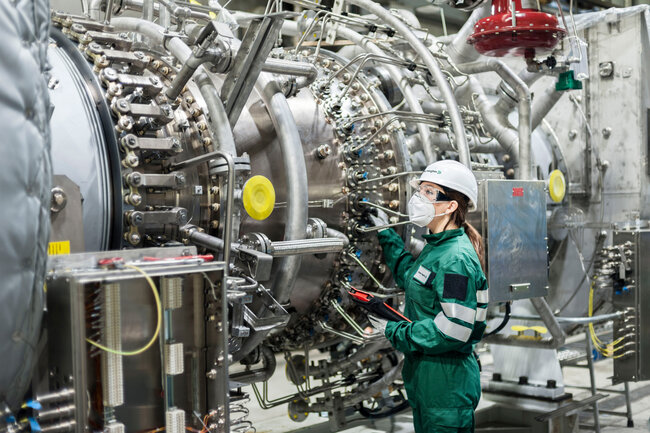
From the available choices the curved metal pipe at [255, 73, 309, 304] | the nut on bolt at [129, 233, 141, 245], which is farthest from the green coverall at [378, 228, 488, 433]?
the nut on bolt at [129, 233, 141, 245]

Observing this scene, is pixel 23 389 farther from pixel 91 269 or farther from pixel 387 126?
pixel 387 126

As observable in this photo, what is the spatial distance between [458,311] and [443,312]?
6 cm

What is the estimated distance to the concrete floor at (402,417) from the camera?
4145 mm

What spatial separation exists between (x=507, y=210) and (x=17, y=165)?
2444 millimetres

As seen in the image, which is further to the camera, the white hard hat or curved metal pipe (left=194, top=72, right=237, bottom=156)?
the white hard hat

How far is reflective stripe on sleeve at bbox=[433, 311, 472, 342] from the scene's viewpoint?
2.55m

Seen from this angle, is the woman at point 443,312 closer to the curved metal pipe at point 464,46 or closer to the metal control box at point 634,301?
the curved metal pipe at point 464,46

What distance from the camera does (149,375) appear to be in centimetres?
192

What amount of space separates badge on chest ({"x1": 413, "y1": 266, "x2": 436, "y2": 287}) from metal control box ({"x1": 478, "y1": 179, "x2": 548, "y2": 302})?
780 mm

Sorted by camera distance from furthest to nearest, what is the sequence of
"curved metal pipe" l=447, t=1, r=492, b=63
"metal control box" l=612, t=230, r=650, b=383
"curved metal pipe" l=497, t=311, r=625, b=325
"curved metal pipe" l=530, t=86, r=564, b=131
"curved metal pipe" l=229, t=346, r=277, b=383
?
"metal control box" l=612, t=230, r=650, b=383 → "curved metal pipe" l=497, t=311, r=625, b=325 → "curved metal pipe" l=530, t=86, r=564, b=131 → "curved metal pipe" l=447, t=1, r=492, b=63 → "curved metal pipe" l=229, t=346, r=277, b=383

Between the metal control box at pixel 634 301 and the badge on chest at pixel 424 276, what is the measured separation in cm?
217

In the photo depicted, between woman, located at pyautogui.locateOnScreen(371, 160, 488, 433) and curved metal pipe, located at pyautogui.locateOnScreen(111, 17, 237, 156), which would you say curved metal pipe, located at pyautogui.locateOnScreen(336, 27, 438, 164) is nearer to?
woman, located at pyautogui.locateOnScreen(371, 160, 488, 433)

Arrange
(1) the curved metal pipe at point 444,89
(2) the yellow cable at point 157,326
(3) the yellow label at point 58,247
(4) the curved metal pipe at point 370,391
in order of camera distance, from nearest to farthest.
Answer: (2) the yellow cable at point 157,326 < (3) the yellow label at point 58,247 < (1) the curved metal pipe at point 444,89 < (4) the curved metal pipe at point 370,391

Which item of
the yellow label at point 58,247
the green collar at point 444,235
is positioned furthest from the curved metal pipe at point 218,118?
the green collar at point 444,235
